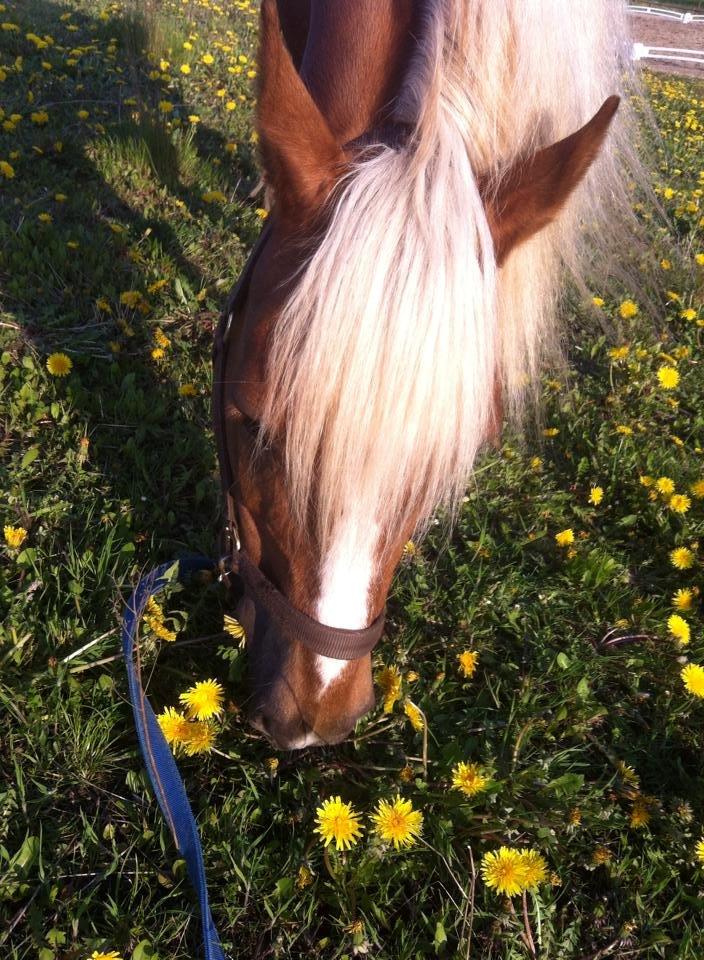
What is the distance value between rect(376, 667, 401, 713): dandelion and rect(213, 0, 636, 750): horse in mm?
162

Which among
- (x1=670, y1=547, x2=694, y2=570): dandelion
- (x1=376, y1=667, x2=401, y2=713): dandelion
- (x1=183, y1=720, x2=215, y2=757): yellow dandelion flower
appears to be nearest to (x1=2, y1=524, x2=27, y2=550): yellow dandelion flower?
(x1=183, y1=720, x2=215, y2=757): yellow dandelion flower

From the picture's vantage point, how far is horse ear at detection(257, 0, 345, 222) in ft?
3.52

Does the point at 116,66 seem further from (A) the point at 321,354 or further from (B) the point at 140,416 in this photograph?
(A) the point at 321,354

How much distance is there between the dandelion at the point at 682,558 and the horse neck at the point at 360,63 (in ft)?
6.20

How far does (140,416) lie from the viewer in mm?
2461

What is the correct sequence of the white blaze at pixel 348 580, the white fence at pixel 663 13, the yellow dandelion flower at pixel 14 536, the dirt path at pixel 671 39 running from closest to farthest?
the white blaze at pixel 348 580 < the yellow dandelion flower at pixel 14 536 < the white fence at pixel 663 13 < the dirt path at pixel 671 39

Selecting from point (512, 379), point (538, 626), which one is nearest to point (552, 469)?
point (538, 626)

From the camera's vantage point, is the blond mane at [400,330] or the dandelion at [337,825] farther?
the dandelion at [337,825]

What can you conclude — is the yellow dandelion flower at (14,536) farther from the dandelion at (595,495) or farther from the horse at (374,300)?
the dandelion at (595,495)

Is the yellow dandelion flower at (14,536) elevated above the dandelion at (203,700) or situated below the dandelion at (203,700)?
above

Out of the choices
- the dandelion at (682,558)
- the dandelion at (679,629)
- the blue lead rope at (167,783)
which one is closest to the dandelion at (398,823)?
the blue lead rope at (167,783)

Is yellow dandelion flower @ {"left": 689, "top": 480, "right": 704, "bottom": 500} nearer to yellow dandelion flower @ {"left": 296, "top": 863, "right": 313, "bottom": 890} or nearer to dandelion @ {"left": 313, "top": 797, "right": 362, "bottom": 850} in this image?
dandelion @ {"left": 313, "top": 797, "right": 362, "bottom": 850}

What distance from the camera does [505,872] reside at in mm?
1307

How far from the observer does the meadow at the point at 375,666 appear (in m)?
1.38
